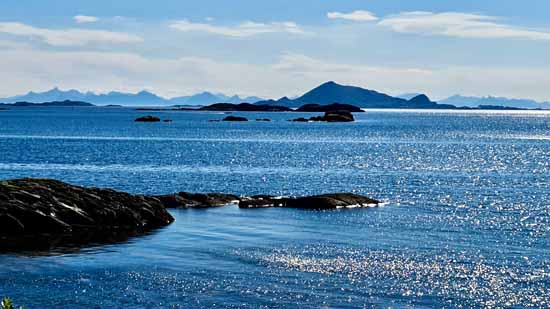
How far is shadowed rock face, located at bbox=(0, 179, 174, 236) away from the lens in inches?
1797

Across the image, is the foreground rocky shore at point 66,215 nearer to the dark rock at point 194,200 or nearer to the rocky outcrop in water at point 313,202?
the dark rock at point 194,200

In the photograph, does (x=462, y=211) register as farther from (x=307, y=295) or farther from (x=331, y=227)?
(x=307, y=295)

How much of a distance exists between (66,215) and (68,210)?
0.50m

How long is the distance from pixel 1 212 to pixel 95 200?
265 inches

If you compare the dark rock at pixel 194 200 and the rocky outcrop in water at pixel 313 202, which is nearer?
the dark rock at pixel 194 200

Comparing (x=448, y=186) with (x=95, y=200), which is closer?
(x=95, y=200)

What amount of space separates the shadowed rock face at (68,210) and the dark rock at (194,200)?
22.3 ft

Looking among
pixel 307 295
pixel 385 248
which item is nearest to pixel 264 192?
pixel 385 248

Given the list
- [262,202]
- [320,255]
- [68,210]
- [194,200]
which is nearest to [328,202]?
[262,202]

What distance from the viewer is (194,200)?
61312 millimetres

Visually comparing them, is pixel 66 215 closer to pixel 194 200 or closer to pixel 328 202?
pixel 194 200

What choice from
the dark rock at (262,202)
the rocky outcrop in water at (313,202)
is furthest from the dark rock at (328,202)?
the dark rock at (262,202)

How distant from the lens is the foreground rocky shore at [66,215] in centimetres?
4434

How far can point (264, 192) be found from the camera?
74812 millimetres
